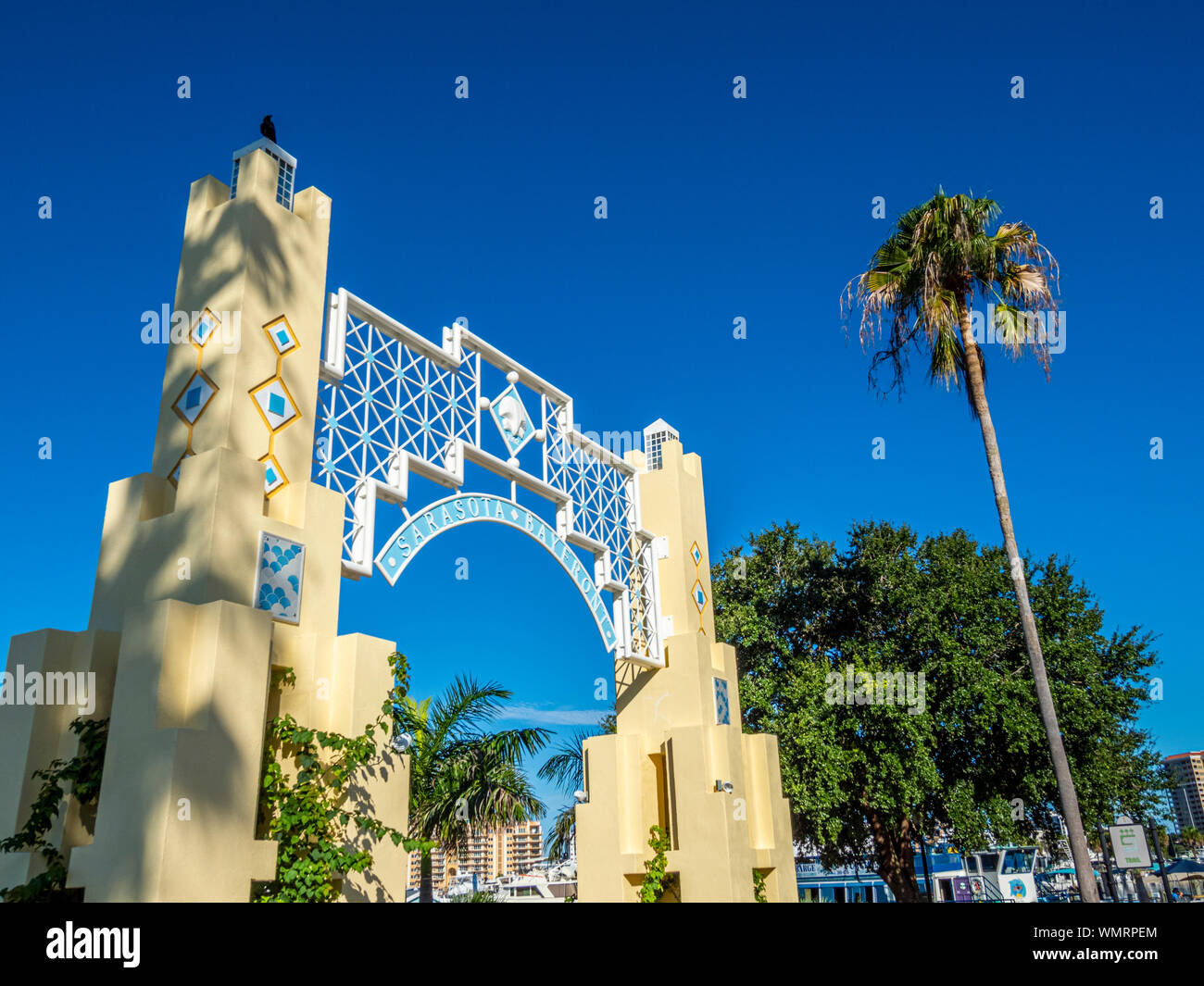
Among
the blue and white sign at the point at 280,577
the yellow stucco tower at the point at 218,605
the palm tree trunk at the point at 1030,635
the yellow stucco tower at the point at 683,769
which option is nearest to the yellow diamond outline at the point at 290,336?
the yellow stucco tower at the point at 218,605

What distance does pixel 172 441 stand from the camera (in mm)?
5816

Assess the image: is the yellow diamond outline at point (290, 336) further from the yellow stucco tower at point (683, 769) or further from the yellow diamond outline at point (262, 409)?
the yellow stucco tower at point (683, 769)

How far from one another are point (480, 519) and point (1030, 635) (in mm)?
7154

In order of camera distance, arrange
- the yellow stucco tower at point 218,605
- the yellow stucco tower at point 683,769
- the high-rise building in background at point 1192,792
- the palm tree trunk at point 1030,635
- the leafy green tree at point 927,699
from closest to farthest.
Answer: the yellow stucco tower at point 218,605, the yellow stucco tower at point 683,769, the palm tree trunk at point 1030,635, the leafy green tree at point 927,699, the high-rise building in background at point 1192,792

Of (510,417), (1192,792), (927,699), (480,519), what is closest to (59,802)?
(480,519)

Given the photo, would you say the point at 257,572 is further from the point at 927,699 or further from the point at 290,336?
the point at 927,699

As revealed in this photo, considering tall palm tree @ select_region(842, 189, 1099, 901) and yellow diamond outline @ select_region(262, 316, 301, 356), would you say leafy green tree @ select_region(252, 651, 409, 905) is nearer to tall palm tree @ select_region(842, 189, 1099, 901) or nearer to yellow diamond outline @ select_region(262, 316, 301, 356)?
yellow diamond outline @ select_region(262, 316, 301, 356)

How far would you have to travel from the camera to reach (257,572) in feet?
17.5

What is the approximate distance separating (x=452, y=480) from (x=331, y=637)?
7.60 ft

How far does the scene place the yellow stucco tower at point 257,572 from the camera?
15.1 ft

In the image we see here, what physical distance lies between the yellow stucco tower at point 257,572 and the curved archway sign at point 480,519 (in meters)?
0.03
